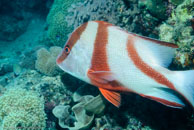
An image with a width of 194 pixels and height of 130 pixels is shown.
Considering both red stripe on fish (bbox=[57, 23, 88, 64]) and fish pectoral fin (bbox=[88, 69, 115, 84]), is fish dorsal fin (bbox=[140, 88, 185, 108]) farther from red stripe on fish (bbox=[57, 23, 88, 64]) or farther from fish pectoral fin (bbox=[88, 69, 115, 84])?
red stripe on fish (bbox=[57, 23, 88, 64])

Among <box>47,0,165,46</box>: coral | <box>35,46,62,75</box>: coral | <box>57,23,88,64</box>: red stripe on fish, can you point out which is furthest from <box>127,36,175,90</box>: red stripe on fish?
<box>35,46,62,75</box>: coral

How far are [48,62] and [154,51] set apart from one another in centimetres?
302

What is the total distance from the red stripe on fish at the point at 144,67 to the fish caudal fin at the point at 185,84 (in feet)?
0.20

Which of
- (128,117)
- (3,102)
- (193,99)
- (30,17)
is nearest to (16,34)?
(30,17)

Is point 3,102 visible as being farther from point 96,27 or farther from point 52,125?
point 96,27

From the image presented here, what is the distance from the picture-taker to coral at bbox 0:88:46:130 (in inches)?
100

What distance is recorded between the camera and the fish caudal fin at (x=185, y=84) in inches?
51.9

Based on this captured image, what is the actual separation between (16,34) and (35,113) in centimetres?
1009

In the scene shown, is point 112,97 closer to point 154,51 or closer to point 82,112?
point 154,51

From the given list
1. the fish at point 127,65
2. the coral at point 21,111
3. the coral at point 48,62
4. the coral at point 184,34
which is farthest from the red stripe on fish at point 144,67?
the coral at point 48,62

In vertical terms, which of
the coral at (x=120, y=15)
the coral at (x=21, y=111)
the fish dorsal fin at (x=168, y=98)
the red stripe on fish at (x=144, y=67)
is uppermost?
the coral at (x=120, y=15)

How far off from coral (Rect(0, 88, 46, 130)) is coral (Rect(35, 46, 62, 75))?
31.9 inches

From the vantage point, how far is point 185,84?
1.34m

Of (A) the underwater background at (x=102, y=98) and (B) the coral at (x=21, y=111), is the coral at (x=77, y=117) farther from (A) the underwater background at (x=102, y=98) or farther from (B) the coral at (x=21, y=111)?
(B) the coral at (x=21, y=111)
